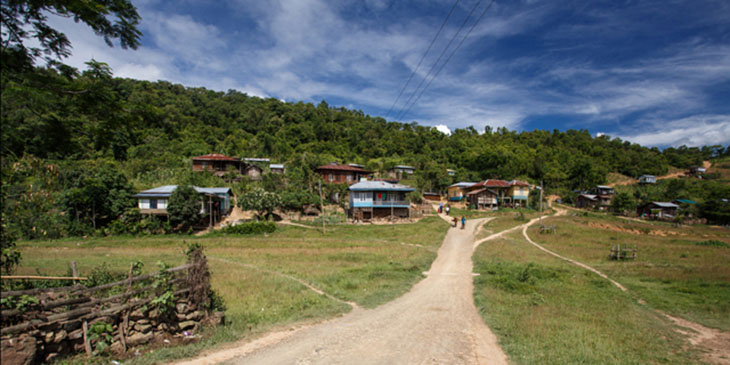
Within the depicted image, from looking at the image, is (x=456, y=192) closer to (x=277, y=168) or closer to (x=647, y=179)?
(x=277, y=168)

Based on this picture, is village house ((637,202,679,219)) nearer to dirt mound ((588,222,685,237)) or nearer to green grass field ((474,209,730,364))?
dirt mound ((588,222,685,237))

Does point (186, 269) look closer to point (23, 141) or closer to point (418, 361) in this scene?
point (23, 141)

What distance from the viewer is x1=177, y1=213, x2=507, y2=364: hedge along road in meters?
8.16

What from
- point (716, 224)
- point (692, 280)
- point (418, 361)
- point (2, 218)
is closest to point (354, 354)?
point (418, 361)

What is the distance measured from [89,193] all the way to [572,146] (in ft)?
499

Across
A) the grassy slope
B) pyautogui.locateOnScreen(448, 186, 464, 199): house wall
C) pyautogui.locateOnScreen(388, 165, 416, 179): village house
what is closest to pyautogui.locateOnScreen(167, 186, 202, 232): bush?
the grassy slope

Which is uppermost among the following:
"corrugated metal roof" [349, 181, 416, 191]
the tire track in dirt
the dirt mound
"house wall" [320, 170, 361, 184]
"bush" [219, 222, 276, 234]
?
"house wall" [320, 170, 361, 184]

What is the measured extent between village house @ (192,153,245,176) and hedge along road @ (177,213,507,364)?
54.2 m

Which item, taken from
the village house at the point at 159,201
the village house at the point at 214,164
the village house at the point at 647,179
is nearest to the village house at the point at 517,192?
the village house at the point at 159,201

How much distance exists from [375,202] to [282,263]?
26.9 m

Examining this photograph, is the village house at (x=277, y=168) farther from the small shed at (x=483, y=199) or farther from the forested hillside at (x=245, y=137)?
the small shed at (x=483, y=199)

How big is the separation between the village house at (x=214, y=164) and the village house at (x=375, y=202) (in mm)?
26840

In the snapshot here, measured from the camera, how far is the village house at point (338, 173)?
63.1 m

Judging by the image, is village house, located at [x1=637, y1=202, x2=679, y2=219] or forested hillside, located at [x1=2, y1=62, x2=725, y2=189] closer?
forested hillside, located at [x1=2, y1=62, x2=725, y2=189]
